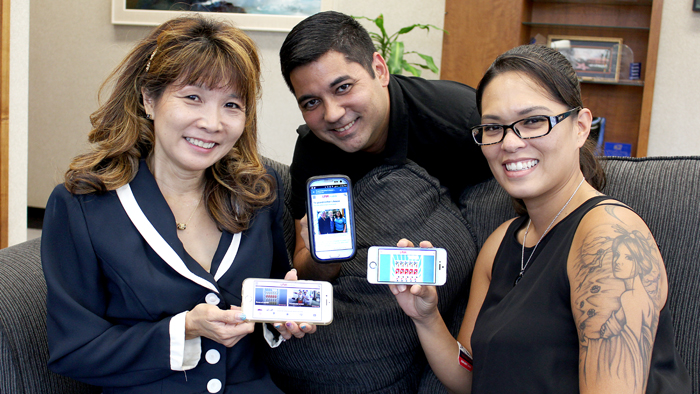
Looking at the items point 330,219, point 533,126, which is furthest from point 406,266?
point 533,126

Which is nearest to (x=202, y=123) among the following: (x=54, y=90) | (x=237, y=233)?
(x=237, y=233)

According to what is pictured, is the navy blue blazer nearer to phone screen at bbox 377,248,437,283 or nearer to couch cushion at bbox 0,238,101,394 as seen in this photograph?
couch cushion at bbox 0,238,101,394

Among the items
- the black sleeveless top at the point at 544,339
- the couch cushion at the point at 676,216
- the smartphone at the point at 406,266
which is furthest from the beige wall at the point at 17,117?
the couch cushion at the point at 676,216

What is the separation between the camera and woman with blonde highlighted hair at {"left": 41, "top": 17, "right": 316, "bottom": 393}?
3.62 feet

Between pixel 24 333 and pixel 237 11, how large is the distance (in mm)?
3289

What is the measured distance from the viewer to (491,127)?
119 cm

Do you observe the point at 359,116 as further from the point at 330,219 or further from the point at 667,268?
the point at 667,268

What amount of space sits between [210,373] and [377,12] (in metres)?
3.31

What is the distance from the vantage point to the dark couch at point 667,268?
3.88 ft

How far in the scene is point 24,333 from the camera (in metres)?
1.20

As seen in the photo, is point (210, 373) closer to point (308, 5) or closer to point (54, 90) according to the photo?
point (308, 5)

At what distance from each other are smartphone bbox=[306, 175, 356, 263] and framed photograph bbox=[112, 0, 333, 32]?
2832 millimetres

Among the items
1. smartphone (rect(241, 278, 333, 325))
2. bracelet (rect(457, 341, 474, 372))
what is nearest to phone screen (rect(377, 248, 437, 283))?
smartphone (rect(241, 278, 333, 325))

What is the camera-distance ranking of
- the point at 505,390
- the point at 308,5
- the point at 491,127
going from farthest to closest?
the point at 308,5
the point at 491,127
the point at 505,390
